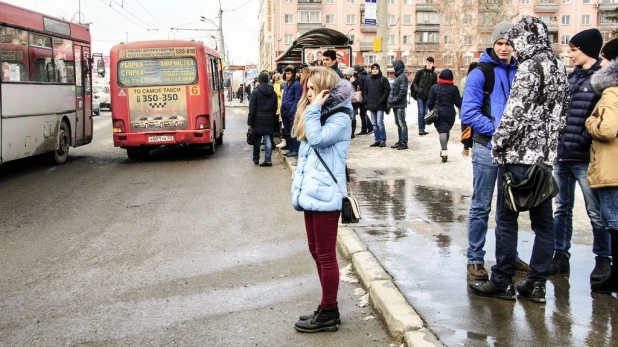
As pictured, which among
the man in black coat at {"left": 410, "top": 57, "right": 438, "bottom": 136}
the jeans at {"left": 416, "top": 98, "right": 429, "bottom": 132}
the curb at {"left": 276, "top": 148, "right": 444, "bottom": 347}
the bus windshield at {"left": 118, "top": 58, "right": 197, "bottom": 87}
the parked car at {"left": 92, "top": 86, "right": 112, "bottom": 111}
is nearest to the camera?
the curb at {"left": 276, "top": 148, "right": 444, "bottom": 347}

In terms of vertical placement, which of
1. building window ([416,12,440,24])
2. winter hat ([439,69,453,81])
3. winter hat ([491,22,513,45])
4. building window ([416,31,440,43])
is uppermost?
building window ([416,12,440,24])

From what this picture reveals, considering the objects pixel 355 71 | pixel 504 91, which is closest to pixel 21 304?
pixel 504 91

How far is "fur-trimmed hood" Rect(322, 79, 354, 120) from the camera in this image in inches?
195

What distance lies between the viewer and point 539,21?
5.17 m

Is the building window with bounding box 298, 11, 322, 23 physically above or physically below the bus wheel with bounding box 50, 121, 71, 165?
above

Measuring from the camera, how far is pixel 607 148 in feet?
17.6

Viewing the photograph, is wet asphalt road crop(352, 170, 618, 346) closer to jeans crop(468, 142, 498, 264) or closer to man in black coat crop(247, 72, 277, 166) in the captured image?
jeans crop(468, 142, 498, 264)

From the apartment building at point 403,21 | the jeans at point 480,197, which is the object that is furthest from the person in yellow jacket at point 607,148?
the apartment building at point 403,21

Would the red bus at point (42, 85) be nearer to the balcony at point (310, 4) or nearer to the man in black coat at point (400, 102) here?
the man in black coat at point (400, 102)

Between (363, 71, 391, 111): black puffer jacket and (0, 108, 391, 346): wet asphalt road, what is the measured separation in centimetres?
516

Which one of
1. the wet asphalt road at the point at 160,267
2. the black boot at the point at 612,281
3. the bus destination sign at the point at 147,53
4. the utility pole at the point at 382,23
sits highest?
the utility pole at the point at 382,23

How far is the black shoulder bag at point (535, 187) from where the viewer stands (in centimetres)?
505

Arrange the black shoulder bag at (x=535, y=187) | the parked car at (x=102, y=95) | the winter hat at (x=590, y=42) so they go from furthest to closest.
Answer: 1. the parked car at (x=102, y=95)
2. the winter hat at (x=590, y=42)
3. the black shoulder bag at (x=535, y=187)

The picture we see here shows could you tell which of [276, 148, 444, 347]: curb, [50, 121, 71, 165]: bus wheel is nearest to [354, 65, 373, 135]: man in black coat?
[50, 121, 71, 165]: bus wheel
